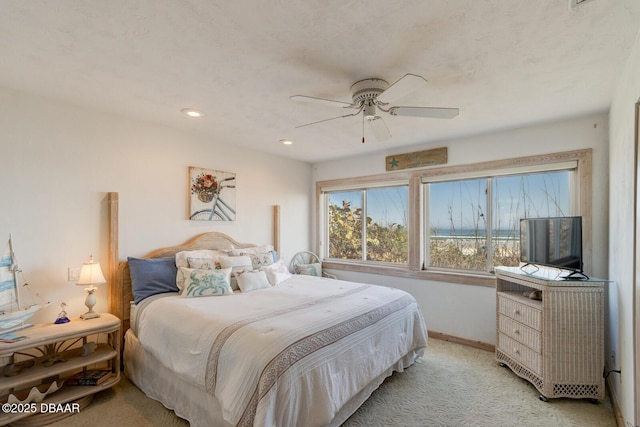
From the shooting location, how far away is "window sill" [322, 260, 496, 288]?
11.8 feet

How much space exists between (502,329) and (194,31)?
143 inches

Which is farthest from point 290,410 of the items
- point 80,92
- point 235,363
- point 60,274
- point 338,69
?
point 80,92

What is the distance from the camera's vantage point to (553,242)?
2.76 m

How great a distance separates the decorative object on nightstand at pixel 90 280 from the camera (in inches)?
102

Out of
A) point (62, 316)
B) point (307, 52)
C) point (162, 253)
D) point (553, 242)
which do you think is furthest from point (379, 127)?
point (62, 316)

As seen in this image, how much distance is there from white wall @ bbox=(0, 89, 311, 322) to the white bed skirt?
0.66 meters

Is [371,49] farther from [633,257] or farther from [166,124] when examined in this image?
[166,124]

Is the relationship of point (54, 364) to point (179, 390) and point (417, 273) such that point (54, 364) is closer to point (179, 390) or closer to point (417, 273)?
point (179, 390)

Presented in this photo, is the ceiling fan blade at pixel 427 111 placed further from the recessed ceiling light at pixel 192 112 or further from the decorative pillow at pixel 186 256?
the decorative pillow at pixel 186 256

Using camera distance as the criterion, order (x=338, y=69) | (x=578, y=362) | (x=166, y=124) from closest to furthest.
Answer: (x=338, y=69)
(x=578, y=362)
(x=166, y=124)

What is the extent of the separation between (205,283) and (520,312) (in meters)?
2.97

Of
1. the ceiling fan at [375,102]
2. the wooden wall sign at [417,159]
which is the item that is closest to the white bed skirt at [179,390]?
the ceiling fan at [375,102]

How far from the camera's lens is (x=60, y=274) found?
2.67m

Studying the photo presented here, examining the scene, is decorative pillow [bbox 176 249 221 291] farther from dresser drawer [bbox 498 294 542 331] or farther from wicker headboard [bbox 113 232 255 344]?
dresser drawer [bbox 498 294 542 331]
